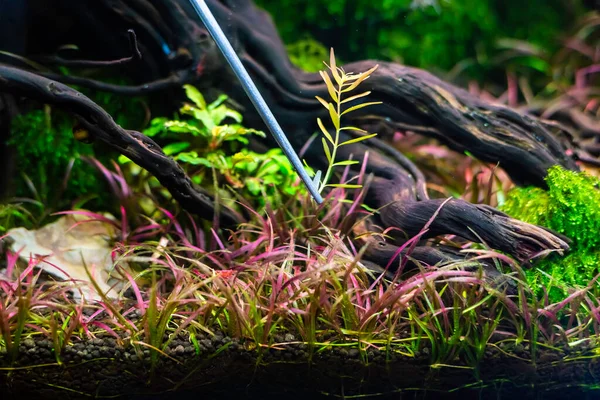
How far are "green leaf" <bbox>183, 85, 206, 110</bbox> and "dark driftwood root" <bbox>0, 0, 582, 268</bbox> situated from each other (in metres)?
0.06

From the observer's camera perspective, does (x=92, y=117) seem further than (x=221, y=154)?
No

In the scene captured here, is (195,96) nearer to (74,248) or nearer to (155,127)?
(155,127)

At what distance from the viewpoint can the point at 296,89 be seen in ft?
9.03

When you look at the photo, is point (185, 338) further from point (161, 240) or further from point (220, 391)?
point (161, 240)

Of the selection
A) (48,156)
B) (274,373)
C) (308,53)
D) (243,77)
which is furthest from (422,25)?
(274,373)

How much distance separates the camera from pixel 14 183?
2.62 m

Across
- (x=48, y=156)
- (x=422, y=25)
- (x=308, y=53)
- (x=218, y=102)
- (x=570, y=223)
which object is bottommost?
(x=570, y=223)

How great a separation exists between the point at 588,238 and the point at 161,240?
195 cm

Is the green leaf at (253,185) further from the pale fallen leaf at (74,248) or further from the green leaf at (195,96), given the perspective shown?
the pale fallen leaf at (74,248)

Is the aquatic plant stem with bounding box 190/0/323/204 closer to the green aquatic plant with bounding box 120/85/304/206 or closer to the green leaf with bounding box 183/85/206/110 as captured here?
the green aquatic plant with bounding box 120/85/304/206

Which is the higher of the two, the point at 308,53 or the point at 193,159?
the point at 308,53

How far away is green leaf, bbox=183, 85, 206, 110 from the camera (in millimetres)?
2635

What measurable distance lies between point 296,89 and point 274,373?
5.23ft

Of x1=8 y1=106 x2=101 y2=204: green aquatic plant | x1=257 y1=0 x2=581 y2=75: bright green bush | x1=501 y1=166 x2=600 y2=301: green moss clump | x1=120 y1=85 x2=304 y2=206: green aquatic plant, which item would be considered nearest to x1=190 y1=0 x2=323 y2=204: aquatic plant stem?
x1=120 y1=85 x2=304 y2=206: green aquatic plant
